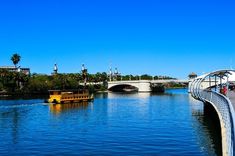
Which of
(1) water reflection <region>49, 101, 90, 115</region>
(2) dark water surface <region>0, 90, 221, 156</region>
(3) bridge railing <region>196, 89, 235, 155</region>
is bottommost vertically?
(2) dark water surface <region>0, 90, 221, 156</region>

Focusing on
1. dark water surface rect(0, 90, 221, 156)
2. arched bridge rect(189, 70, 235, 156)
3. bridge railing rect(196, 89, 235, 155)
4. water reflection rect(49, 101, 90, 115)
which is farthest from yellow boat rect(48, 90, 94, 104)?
bridge railing rect(196, 89, 235, 155)

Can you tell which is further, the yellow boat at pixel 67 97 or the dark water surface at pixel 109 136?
the yellow boat at pixel 67 97

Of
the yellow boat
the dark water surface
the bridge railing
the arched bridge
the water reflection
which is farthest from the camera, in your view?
the yellow boat

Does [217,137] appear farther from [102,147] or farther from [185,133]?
[102,147]

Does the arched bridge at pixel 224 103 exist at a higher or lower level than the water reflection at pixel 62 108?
higher

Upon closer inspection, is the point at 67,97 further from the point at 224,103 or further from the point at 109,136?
the point at 224,103

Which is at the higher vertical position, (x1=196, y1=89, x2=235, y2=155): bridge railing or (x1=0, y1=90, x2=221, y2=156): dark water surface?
(x1=196, y1=89, x2=235, y2=155): bridge railing

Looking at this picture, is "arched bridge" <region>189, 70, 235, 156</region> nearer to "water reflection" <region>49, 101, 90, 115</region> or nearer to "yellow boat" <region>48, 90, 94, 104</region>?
"water reflection" <region>49, 101, 90, 115</region>

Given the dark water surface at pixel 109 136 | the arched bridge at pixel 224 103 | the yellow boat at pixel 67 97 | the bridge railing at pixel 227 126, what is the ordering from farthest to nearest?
the yellow boat at pixel 67 97
the dark water surface at pixel 109 136
the arched bridge at pixel 224 103
the bridge railing at pixel 227 126

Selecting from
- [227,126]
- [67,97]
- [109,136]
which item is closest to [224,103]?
[227,126]

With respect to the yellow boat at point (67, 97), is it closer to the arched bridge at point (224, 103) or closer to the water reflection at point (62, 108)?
the water reflection at point (62, 108)

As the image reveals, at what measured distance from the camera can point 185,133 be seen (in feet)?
185

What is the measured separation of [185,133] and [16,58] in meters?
151

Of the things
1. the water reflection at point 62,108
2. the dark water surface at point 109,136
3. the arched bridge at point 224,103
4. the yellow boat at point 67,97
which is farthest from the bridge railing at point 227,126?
the yellow boat at point 67,97
